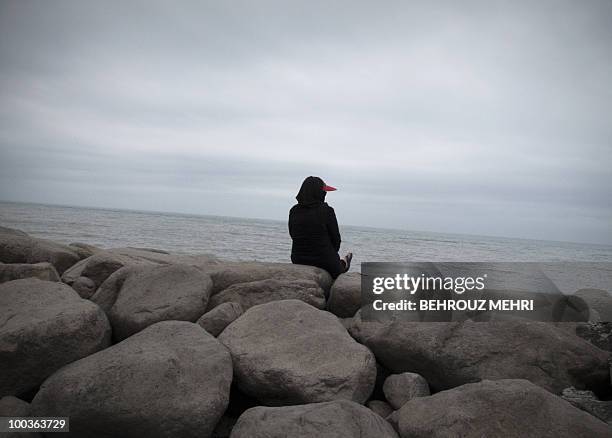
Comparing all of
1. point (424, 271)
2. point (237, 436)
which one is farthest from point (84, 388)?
point (424, 271)

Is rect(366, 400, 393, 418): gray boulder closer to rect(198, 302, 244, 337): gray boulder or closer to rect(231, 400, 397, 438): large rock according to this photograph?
rect(231, 400, 397, 438): large rock

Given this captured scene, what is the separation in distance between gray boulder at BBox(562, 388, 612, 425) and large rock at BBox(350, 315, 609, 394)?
14 cm

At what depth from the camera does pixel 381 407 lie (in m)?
3.42

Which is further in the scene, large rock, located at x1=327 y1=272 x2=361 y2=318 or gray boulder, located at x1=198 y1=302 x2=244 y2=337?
large rock, located at x1=327 y1=272 x2=361 y2=318

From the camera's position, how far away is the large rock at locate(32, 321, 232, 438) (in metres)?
2.83

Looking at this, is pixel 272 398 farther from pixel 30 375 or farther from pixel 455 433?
pixel 30 375

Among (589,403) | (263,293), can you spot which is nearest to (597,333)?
(589,403)

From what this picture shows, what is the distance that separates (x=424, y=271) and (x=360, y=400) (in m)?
2.21

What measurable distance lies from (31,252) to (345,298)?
4.55 metres

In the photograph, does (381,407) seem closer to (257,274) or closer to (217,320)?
(217,320)

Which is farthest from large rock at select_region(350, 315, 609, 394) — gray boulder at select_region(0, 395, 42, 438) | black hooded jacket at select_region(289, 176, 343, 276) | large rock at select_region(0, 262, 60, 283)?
large rock at select_region(0, 262, 60, 283)

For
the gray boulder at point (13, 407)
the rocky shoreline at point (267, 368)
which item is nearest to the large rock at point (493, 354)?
the rocky shoreline at point (267, 368)

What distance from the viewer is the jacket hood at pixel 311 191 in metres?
5.87

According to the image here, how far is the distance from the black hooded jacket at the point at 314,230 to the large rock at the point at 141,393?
2671 mm
